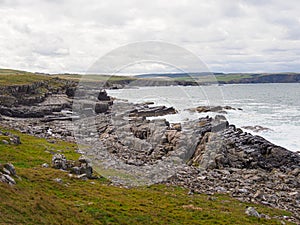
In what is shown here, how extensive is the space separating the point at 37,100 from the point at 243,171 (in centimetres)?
7349

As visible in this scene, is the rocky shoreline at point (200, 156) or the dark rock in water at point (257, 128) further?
the dark rock in water at point (257, 128)

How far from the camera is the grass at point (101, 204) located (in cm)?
1923

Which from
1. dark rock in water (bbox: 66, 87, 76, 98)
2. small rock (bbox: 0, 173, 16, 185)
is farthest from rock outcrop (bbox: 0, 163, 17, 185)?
dark rock in water (bbox: 66, 87, 76, 98)

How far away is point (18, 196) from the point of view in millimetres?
20203

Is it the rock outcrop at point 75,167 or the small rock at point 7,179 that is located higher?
the small rock at point 7,179

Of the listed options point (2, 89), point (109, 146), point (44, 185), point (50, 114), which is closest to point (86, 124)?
point (50, 114)

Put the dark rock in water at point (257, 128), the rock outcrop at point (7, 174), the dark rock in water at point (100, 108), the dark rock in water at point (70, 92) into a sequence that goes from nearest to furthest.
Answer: the rock outcrop at point (7, 174)
the dark rock in water at point (257, 128)
the dark rock in water at point (100, 108)
the dark rock in water at point (70, 92)

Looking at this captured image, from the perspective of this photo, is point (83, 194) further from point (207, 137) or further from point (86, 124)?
point (86, 124)

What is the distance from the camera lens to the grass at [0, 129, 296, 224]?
19234 mm

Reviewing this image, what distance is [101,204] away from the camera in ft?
78.3

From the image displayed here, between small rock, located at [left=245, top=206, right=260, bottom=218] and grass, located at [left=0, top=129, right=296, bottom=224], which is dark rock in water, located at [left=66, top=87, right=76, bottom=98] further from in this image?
small rock, located at [left=245, top=206, right=260, bottom=218]

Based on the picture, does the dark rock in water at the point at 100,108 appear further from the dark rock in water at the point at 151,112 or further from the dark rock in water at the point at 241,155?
the dark rock in water at the point at 241,155

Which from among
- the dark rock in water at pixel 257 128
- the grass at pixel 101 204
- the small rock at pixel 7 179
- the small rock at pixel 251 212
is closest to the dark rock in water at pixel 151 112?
the dark rock in water at pixel 257 128

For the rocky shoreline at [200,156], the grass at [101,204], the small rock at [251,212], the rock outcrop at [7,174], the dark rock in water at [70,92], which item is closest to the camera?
the grass at [101,204]
